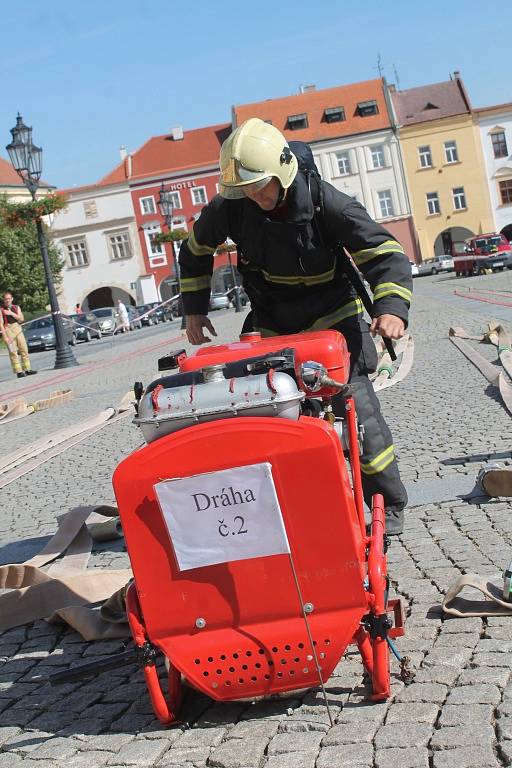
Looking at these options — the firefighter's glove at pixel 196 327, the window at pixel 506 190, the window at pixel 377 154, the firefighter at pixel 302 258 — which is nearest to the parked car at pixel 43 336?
the window at pixel 377 154

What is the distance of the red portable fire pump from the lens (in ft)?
10.5

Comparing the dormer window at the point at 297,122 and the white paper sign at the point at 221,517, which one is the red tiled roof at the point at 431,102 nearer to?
the dormer window at the point at 297,122

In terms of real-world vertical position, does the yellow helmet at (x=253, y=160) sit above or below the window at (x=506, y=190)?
below

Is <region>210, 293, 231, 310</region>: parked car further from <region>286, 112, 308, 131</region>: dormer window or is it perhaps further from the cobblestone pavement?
the cobblestone pavement

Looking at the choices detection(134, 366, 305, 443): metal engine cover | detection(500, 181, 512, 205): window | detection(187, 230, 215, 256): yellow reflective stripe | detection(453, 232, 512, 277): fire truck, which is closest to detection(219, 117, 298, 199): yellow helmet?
detection(187, 230, 215, 256): yellow reflective stripe

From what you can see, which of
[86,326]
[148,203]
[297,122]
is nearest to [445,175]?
[297,122]

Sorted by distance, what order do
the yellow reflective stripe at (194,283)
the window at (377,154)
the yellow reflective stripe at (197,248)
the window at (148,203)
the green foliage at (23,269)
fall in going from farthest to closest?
the window at (148,203) → the window at (377,154) → the green foliage at (23,269) → the yellow reflective stripe at (194,283) → the yellow reflective stripe at (197,248)

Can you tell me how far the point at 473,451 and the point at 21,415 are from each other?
351 inches

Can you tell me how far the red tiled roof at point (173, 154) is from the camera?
8612cm

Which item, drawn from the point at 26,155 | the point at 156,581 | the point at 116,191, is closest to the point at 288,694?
the point at 156,581

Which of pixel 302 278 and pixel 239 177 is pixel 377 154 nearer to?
pixel 302 278

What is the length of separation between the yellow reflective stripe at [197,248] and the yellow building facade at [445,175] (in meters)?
76.1

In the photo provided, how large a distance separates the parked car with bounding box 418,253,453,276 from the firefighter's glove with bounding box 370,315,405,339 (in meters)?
65.4

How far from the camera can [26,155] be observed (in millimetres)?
23672
